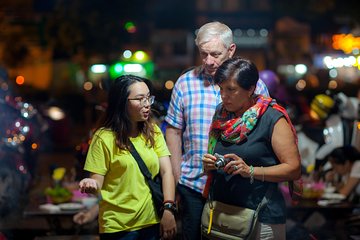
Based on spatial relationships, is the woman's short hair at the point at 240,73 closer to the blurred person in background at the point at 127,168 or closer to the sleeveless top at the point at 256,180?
the sleeveless top at the point at 256,180

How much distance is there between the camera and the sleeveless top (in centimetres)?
489

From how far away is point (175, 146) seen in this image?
5945 millimetres

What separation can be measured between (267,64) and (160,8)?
676 cm

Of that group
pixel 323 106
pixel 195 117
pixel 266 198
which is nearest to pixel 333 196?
pixel 323 106

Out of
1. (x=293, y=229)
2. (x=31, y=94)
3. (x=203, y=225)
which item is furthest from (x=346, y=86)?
(x=203, y=225)

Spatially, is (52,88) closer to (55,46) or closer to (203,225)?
(55,46)

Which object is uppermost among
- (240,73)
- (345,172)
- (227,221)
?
(240,73)

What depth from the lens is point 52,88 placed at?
112ft

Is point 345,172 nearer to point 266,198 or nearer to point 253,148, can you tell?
point 266,198

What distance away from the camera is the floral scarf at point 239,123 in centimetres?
488

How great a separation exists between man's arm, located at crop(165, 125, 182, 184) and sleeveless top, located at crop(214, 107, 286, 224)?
0.88m

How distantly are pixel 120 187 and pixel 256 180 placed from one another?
0.91m

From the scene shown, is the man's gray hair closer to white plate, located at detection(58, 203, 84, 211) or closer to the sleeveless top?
the sleeveless top

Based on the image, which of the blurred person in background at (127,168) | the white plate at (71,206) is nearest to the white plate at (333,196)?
the white plate at (71,206)
